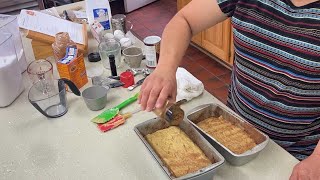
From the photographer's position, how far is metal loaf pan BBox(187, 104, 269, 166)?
88 cm

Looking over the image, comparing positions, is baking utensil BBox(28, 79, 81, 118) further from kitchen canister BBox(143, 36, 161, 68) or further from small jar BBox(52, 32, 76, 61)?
kitchen canister BBox(143, 36, 161, 68)

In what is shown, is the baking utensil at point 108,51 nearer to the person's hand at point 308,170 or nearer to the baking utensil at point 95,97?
the baking utensil at point 95,97

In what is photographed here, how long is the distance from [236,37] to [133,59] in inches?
18.4

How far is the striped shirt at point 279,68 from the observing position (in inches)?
35.2

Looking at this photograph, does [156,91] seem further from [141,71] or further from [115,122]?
[141,71]

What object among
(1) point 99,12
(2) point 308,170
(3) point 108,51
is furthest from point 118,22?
(2) point 308,170

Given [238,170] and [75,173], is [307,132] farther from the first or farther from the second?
[75,173]

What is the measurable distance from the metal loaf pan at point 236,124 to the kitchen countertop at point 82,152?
0.12 feet

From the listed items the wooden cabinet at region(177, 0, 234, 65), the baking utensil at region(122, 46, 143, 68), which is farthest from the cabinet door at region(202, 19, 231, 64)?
the baking utensil at region(122, 46, 143, 68)

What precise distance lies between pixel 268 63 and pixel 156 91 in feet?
1.14

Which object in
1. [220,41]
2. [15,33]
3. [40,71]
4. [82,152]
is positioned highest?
[15,33]

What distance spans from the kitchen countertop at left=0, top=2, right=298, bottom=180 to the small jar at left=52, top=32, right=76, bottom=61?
231 mm

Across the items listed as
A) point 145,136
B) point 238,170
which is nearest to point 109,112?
point 145,136

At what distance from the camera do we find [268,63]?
38.8 inches
